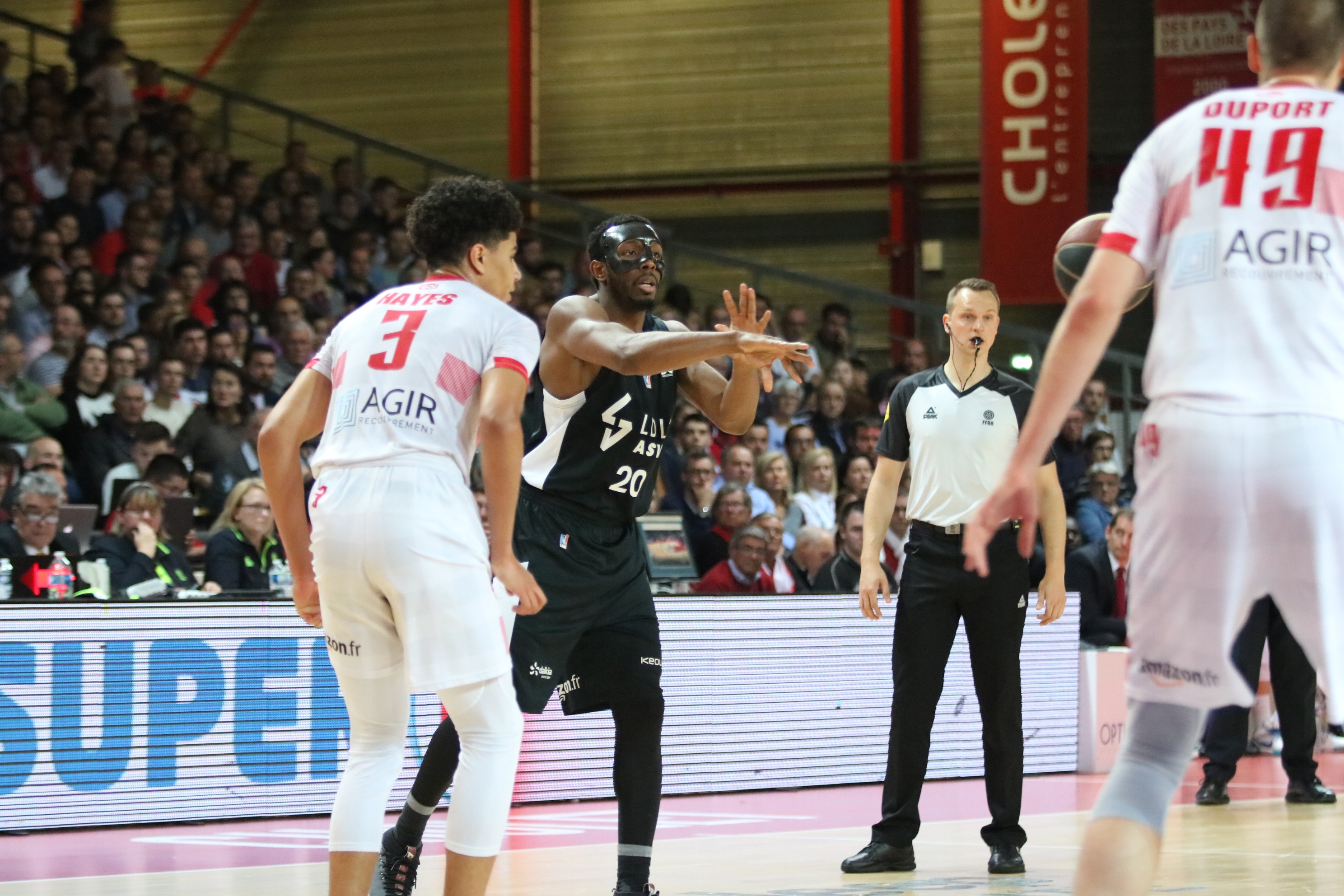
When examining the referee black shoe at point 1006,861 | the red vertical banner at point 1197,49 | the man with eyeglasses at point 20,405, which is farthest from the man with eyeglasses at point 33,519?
the red vertical banner at point 1197,49

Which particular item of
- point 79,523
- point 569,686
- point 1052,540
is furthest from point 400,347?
Answer: point 79,523

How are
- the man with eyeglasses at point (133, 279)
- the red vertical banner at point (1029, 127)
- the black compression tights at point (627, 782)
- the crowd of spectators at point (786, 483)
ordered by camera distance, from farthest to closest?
the red vertical banner at point (1029, 127)
the man with eyeglasses at point (133, 279)
the crowd of spectators at point (786, 483)
the black compression tights at point (627, 782)

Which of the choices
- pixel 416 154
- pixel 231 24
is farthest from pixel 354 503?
pixel 231 24

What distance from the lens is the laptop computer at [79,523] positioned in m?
10.0

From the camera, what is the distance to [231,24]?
2280cm

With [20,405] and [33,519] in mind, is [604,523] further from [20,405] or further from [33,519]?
[20,405]

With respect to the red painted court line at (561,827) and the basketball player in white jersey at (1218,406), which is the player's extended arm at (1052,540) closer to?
the red painted court line at (561,827)

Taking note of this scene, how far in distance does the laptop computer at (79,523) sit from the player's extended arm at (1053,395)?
300 inches

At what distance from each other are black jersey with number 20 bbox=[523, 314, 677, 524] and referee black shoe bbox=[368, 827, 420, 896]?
1.18 m

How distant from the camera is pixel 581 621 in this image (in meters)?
5.55

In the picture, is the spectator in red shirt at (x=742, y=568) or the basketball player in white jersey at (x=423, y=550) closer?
the basketball player in white jersey at (x=423, y=550)

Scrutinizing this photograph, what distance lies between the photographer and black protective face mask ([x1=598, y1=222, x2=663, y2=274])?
5.70 meters

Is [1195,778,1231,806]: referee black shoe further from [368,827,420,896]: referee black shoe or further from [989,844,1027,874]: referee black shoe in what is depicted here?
[368,827,420,896]: referee black shoe

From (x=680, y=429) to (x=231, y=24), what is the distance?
11.9 metres
